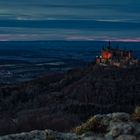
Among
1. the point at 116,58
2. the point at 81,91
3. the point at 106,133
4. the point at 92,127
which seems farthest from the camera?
the point at 116,58

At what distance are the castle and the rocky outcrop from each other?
125 metres

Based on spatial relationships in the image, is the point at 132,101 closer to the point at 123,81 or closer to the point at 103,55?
the point at 123,81

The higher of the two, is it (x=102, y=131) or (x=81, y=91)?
(x=102, y=131)

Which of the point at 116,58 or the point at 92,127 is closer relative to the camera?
the point at 92,127

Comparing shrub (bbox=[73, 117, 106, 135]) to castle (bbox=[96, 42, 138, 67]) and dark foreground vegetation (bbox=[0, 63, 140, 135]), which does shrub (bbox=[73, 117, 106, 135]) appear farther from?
castle (bbox=[96, 42, 138, 67])

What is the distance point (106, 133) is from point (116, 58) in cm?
13297

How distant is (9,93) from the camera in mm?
112125

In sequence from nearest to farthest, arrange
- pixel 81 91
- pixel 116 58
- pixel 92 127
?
pixel 92 127 → pixel 81 91 → pixel 116 58

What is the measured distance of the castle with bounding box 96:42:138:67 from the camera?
450ft

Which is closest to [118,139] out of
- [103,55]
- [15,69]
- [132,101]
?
[132,101]

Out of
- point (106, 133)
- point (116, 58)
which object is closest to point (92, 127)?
point (106, 133)

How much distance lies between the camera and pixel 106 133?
988 centimetres

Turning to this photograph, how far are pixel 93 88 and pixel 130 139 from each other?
102586 millimetres

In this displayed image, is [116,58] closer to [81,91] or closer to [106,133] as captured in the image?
[81,91]
